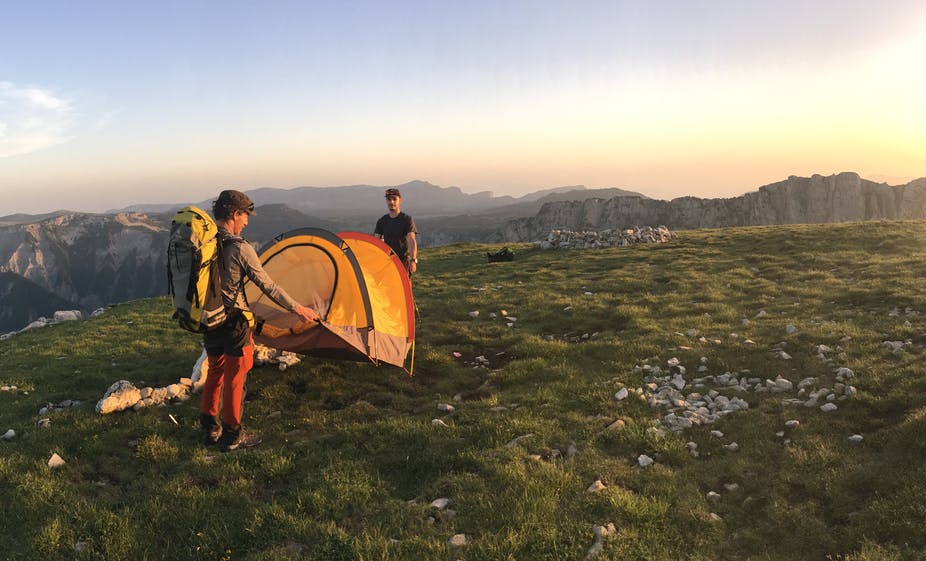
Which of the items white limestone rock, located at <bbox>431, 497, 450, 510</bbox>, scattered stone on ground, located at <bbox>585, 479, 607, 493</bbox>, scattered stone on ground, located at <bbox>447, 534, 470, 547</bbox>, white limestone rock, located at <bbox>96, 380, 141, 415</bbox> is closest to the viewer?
scattered stone on ground, located at <bbox>447, 534, 470, 547</bbox>

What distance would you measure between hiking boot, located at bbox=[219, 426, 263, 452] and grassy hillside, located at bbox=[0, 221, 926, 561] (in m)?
0.18

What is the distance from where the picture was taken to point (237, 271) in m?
7.36

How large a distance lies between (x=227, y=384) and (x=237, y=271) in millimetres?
1834

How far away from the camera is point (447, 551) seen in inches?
201

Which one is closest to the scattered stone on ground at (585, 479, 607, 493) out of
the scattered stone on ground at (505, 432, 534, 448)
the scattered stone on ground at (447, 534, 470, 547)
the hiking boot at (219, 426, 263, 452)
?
the scattered stone on ground at (505, 432, 534, 448)

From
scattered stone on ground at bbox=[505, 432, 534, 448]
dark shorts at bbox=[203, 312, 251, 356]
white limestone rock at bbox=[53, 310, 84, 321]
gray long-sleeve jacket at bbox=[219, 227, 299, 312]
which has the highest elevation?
gray long-sleeve jacket at bbox=[219, 227, 299, 312]

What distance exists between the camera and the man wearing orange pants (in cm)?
727

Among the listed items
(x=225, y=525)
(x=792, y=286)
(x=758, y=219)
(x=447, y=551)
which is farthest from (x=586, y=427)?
(x=758, y=219)

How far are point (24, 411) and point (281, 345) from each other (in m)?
4.80

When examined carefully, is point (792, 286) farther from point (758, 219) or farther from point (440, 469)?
point (758, 219)

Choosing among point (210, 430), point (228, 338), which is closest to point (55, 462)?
point (210, 430)

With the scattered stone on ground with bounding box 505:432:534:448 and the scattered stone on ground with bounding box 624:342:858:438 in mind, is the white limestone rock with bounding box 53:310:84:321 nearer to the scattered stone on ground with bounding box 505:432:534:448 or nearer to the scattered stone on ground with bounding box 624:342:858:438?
the scattered stone on ground with bounding box 505:432:534:448

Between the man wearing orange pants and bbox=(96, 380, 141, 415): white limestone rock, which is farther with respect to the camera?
bbox=(96, 380, 141, 415): white limestone rock

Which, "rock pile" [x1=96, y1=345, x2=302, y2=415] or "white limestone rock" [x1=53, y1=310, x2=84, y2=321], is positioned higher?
"rock pile" [x1=96, y1=345, x2=302, y2=415]
